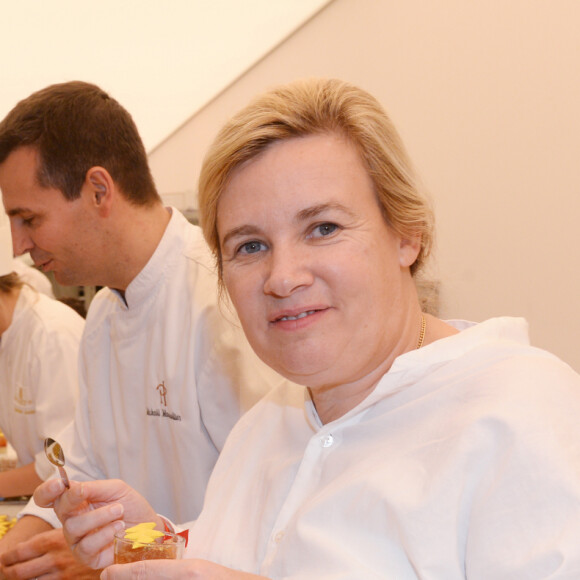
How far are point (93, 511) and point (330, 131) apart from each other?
0.79 meters

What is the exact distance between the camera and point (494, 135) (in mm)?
2051

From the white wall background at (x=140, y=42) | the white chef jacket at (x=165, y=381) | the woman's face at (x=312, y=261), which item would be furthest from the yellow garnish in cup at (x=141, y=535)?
the white wall background at (x=140, y=42)

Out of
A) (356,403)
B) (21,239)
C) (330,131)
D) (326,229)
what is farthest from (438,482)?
(21,239)

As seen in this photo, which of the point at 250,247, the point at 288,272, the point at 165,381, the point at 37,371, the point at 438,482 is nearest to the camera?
the point at 438,482

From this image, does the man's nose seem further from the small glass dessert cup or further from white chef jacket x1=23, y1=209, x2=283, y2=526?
the small glass dessert cup

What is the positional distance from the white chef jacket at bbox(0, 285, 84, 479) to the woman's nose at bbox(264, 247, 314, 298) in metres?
1.69

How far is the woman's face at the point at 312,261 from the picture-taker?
114cm

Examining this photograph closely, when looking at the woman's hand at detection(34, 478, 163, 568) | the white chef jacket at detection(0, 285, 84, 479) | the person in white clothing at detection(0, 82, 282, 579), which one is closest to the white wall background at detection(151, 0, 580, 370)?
the person in white clothing at detection(0, 82, 282, 579)

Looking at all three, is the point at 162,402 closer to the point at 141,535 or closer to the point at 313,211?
the point at 141,535

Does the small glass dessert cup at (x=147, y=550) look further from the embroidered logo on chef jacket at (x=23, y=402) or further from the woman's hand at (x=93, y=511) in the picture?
the embroidered logo on chef jacket at (x=23, y=402)

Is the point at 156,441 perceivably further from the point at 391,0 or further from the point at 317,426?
the point at 391,0

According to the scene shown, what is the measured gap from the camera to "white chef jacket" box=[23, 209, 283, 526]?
1891 millimetres


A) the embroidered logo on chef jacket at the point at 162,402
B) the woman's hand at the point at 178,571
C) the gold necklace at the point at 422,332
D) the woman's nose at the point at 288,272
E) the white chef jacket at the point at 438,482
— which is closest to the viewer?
the white chef jacket at the point at 438,482

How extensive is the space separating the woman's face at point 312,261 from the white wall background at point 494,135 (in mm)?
397
